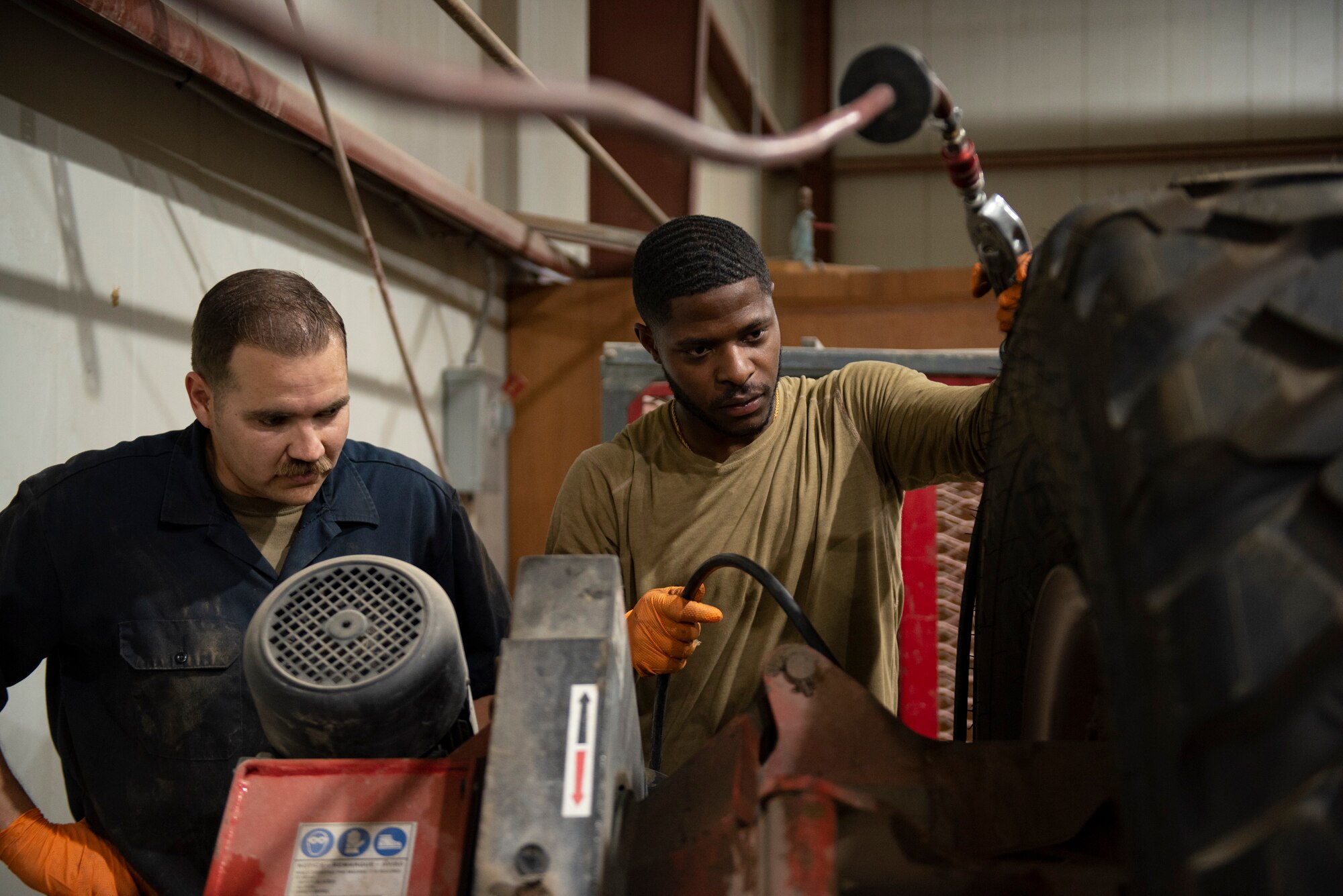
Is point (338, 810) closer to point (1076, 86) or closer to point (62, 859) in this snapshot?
point (62, 859)

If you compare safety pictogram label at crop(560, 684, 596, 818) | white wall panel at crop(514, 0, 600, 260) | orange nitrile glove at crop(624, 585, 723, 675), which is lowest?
safety pictogram label at crop(560, 684, 596, 818)

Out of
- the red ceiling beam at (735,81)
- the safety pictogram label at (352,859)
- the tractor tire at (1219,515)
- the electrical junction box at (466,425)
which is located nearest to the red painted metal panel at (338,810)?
the safety pictogram label at (352,859)

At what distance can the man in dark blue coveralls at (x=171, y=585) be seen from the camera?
1384mm

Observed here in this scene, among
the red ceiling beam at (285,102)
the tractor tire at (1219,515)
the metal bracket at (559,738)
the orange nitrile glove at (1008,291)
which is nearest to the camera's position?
the tractor tire at (1219,515)

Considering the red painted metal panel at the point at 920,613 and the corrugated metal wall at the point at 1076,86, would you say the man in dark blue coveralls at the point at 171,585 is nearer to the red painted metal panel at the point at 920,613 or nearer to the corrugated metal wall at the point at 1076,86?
the red painted metal panel at the point at 920,613

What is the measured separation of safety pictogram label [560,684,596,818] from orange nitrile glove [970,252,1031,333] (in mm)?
862

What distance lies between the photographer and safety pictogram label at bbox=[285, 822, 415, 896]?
696 mm

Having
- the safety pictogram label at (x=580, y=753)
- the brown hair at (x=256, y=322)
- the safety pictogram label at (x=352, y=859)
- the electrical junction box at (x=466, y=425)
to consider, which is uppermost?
the electrical junction box at (x=466, y=425)

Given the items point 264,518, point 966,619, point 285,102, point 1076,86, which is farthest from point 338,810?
point 1076,86

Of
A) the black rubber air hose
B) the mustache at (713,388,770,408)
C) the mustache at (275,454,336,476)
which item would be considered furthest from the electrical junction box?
the black rubber air hose

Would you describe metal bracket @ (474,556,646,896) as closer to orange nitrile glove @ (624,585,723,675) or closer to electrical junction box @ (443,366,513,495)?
orange nitrile glove @ (624,585,723,675)

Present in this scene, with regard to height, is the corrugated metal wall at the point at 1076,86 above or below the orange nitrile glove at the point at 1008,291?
above

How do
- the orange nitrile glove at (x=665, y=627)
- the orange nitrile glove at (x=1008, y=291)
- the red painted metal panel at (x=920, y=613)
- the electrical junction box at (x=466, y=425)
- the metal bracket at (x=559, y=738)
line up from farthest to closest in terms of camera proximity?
the electrical junction box at (x=466, y=425) < the red painted metal panel at (x=920, y=613) < the orange nitrile glove at (x=1008, y=291) < the orange nitrile glove at (x=665, y=627) < the metal bracket at (x=559, y=738)

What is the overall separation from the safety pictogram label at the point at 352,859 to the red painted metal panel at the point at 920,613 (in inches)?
69.1
